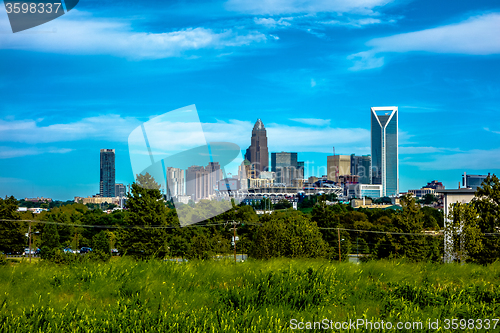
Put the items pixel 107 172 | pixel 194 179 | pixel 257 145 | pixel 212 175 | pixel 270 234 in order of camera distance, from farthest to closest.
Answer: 1. pixel 257 145
2. pixel 107 172
3. pixel 270 234
4. pixel 194 179
5. pixel 212 175

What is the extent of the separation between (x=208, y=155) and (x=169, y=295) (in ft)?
12.1

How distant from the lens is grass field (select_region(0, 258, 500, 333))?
3.84 metres

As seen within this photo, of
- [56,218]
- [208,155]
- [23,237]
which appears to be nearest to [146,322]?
[208,155]

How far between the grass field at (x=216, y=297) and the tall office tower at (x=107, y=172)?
5249 centimetres

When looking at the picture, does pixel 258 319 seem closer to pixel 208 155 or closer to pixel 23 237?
pixel 208 155

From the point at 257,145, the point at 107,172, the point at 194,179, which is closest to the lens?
the point at 194,179

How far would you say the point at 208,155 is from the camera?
8.09 metres

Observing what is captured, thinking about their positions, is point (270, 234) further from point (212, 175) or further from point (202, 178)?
point (212, 175)

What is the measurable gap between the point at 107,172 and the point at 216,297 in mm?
95053

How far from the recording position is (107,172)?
9425 cm

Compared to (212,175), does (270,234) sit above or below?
below

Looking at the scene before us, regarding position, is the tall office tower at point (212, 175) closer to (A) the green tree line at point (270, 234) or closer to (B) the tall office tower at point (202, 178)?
(B) the tall office tower at point (202, 178)

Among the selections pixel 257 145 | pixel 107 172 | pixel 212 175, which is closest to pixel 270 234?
pixel 212 175

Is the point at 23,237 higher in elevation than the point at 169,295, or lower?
lower
